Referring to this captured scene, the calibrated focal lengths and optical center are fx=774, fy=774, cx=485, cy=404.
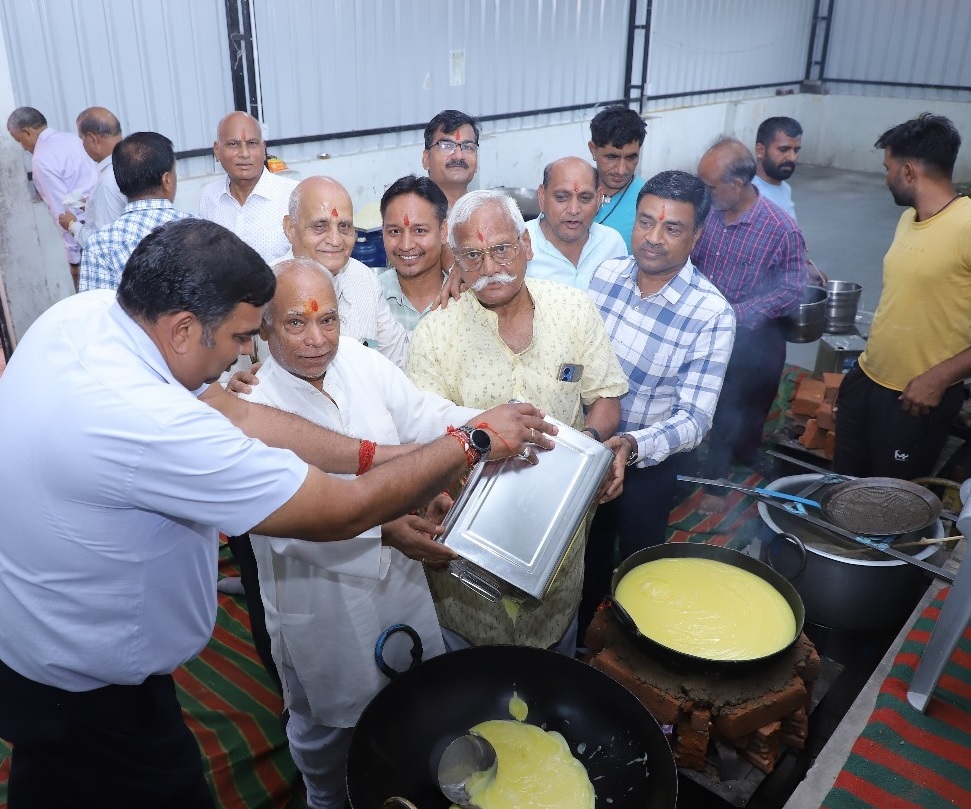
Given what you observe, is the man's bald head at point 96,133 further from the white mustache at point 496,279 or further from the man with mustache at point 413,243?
the white mustache at point 496,279

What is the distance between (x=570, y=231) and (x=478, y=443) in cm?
189

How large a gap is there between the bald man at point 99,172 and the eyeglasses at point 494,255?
3.69 meters

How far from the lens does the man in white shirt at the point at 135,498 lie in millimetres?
1576

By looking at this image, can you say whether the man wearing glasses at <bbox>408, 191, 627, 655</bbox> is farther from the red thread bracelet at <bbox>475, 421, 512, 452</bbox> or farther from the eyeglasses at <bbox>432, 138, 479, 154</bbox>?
the eyeglasses at <bbox>432, 138, 479, 154</bbox>

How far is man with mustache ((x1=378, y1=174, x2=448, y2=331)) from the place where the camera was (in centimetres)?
305

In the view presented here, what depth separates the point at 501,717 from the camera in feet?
6.82

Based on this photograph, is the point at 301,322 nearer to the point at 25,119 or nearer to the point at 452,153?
the point at 452,153

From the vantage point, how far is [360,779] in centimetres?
179

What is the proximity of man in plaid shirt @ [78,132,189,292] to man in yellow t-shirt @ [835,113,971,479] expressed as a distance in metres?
3.34

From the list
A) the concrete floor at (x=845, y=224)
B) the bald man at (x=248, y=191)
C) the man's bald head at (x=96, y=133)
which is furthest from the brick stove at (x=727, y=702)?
the man's bald head at (x=96, y=133)

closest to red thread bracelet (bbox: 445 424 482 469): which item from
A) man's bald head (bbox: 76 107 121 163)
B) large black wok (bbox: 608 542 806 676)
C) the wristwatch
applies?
the wristwatch

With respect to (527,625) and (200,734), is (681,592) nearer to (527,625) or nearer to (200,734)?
(527,625)

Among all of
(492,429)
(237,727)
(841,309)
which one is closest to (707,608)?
(492,429)

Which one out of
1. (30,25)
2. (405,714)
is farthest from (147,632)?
(30,25)
